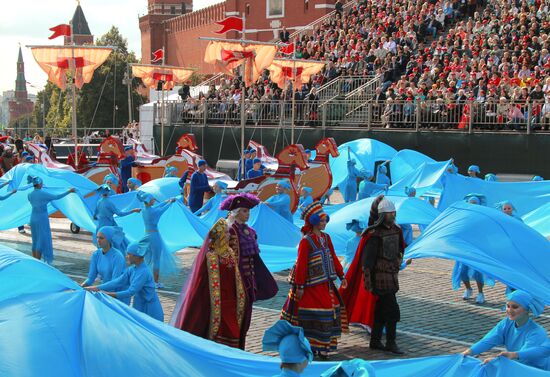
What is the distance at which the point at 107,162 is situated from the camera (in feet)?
71.3

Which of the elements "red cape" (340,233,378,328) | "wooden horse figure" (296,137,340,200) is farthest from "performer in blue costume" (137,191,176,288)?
"wooden horse figure" (296,137,340,200)

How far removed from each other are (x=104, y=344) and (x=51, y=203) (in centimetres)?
1039

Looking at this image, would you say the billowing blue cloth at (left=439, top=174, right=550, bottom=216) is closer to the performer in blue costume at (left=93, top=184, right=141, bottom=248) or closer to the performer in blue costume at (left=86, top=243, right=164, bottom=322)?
the performer in blue costume at (left=93, top=184, right=141, bottom=248)

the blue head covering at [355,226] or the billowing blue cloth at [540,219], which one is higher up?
the blue head covering at [355,226]

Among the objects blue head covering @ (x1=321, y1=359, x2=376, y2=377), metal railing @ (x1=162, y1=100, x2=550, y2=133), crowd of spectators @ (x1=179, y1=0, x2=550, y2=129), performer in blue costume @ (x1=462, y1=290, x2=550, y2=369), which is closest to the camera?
blue head covering @ (x1=321, y1=359, x2=376, y2=377)

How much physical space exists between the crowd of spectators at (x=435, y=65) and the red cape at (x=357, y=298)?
15.5 metres

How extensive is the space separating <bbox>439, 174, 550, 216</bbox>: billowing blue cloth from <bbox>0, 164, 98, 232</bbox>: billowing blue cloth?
6427 mm

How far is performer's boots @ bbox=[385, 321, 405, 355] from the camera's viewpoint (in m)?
9.77

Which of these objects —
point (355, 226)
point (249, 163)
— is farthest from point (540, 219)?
point (249, 163)

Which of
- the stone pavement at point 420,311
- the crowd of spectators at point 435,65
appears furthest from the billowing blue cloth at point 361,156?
the stone pavement at point 420,311

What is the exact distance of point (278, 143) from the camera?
3219cm

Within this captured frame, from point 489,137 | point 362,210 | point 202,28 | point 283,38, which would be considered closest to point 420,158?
point 489,137

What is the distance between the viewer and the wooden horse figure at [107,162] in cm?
2122

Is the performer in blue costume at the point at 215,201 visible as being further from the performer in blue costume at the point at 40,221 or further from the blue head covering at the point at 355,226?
the blue head covering at the point at 355,226
